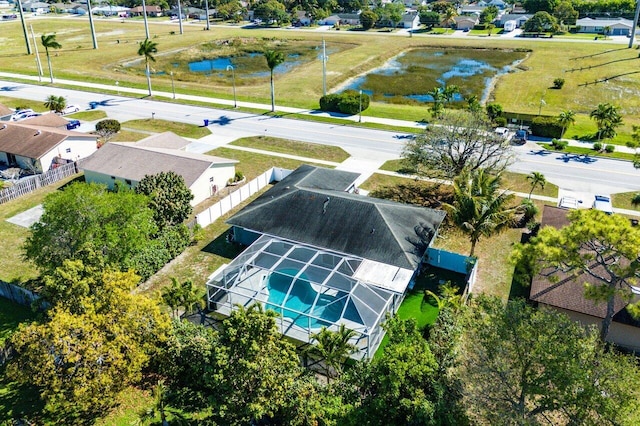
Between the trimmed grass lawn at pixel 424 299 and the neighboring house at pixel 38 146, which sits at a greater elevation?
Answer: the neighboring house at pixel 38 146

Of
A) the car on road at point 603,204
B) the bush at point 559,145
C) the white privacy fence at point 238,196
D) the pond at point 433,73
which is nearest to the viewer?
the car on road at point 603,204

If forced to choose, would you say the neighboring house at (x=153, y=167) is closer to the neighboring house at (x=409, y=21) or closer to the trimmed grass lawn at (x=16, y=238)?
the trimmed grass lawn at (x=16, y=238)

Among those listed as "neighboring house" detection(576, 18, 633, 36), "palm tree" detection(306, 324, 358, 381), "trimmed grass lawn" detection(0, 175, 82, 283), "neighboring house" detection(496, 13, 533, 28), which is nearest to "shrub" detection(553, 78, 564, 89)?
"neighboring house" detection(576, 18, 633, 36)

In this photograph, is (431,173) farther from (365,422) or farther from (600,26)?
(600,26)

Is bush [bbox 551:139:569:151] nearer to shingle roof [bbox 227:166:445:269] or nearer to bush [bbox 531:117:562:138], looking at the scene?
bush [bbox 531:117:562:138]

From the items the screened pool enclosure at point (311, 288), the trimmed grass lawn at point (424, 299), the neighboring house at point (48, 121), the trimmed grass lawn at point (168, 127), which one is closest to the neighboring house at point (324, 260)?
the screened pool enclosure at point (311, 288)

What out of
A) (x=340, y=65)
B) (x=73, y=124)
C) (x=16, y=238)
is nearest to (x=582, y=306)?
(x=16, y=238)
